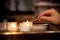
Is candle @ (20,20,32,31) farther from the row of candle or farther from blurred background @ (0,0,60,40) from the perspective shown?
blurred background @ (0,0,60,40)

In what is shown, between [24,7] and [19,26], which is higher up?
[24,7]

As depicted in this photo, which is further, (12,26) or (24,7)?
(24,7)

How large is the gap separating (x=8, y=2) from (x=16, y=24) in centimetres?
19

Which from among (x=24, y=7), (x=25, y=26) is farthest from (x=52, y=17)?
(x=24, y=7)

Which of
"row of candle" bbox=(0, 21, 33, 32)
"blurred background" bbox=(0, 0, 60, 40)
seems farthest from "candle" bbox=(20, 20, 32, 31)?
"blurred background" bbox=(0, 0, 60, 40)

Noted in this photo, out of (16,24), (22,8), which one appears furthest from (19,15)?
(16,24)

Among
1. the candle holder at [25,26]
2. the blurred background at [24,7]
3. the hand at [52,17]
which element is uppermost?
the blurred background at [24,7]

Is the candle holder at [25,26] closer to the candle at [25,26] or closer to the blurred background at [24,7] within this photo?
the candle at [25,26]

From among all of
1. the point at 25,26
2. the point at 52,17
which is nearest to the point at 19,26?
the point at 25,26

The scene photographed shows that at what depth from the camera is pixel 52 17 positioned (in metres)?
0.58

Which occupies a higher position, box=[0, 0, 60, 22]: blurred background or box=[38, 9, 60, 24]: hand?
box=[0, 0, 60, 22]: blurred background

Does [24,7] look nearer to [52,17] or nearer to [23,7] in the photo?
[23,7]

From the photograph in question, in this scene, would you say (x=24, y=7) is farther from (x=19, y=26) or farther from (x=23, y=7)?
(x=19, y=26)

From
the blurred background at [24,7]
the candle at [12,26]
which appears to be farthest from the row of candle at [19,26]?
the blurred background at [24,7]
